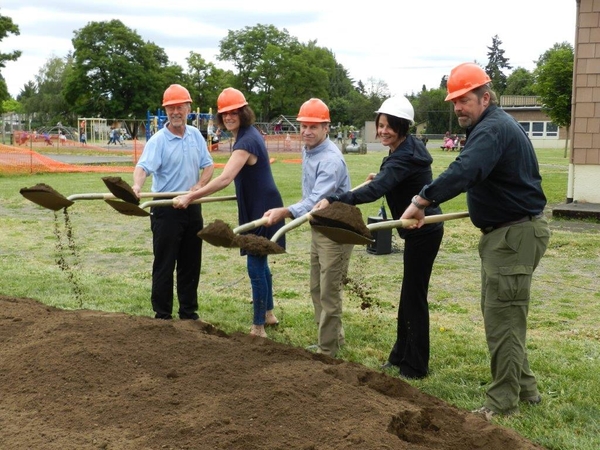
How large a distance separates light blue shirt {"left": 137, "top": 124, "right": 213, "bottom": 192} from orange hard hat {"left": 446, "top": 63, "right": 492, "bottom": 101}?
260 centimetres

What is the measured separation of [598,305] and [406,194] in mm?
3235

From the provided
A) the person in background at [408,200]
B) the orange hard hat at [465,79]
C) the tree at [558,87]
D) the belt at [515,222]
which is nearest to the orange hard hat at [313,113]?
the person in background at [408,200]

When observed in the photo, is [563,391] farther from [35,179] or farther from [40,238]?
[35,179]

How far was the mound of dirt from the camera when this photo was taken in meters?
3.73

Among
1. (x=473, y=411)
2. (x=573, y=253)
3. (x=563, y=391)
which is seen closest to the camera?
(x=473, y=411)

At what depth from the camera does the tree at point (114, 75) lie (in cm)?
7606

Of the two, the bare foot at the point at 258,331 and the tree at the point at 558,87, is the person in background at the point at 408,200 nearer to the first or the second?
the bare foot at the point at 258,331

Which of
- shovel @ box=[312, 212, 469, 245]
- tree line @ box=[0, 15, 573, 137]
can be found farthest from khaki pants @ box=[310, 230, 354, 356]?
tree line @ box=[0, 15, 573, 137]

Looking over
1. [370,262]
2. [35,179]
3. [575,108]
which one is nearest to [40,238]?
[370,262]

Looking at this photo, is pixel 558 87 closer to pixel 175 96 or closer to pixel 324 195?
pixel 175 96

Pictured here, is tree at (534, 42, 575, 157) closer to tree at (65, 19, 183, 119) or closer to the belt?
the belt

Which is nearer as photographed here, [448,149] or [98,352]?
[98,352]

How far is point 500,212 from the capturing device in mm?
4453

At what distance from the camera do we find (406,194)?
5.18m
